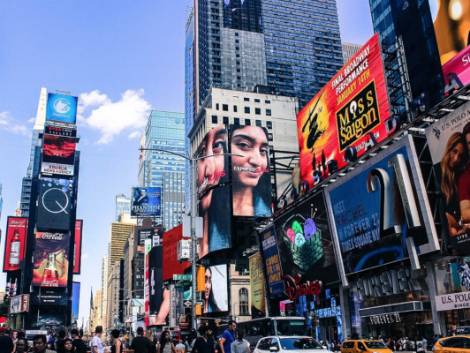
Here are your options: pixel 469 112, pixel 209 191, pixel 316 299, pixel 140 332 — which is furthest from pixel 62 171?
pixel 140 332

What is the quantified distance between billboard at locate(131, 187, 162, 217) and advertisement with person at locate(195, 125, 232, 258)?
1850 inches

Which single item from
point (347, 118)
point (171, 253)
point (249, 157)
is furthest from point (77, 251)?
point (347, 118)

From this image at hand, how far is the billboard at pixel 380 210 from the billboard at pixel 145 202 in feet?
298

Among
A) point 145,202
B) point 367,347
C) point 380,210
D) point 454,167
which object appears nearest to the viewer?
point 367,347

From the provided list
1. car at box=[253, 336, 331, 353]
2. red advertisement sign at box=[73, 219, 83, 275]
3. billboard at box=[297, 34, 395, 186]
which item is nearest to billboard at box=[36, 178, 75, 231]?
red advertisement sign at box=[73, 219, 83, 275]

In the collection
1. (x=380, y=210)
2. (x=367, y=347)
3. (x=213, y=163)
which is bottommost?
(x=367, y=347)

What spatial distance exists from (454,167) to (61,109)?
109308 mm

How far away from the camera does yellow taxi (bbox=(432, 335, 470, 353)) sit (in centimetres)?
1941

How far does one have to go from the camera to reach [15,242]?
448ft

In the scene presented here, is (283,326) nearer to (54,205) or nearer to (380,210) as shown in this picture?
(380,210)

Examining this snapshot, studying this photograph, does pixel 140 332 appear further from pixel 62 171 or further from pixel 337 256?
pixel 62 171

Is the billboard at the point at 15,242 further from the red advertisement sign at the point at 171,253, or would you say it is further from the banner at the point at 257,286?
the banner at the point at 257,286

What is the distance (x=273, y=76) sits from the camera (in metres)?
175

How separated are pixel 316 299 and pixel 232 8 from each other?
148 metres
